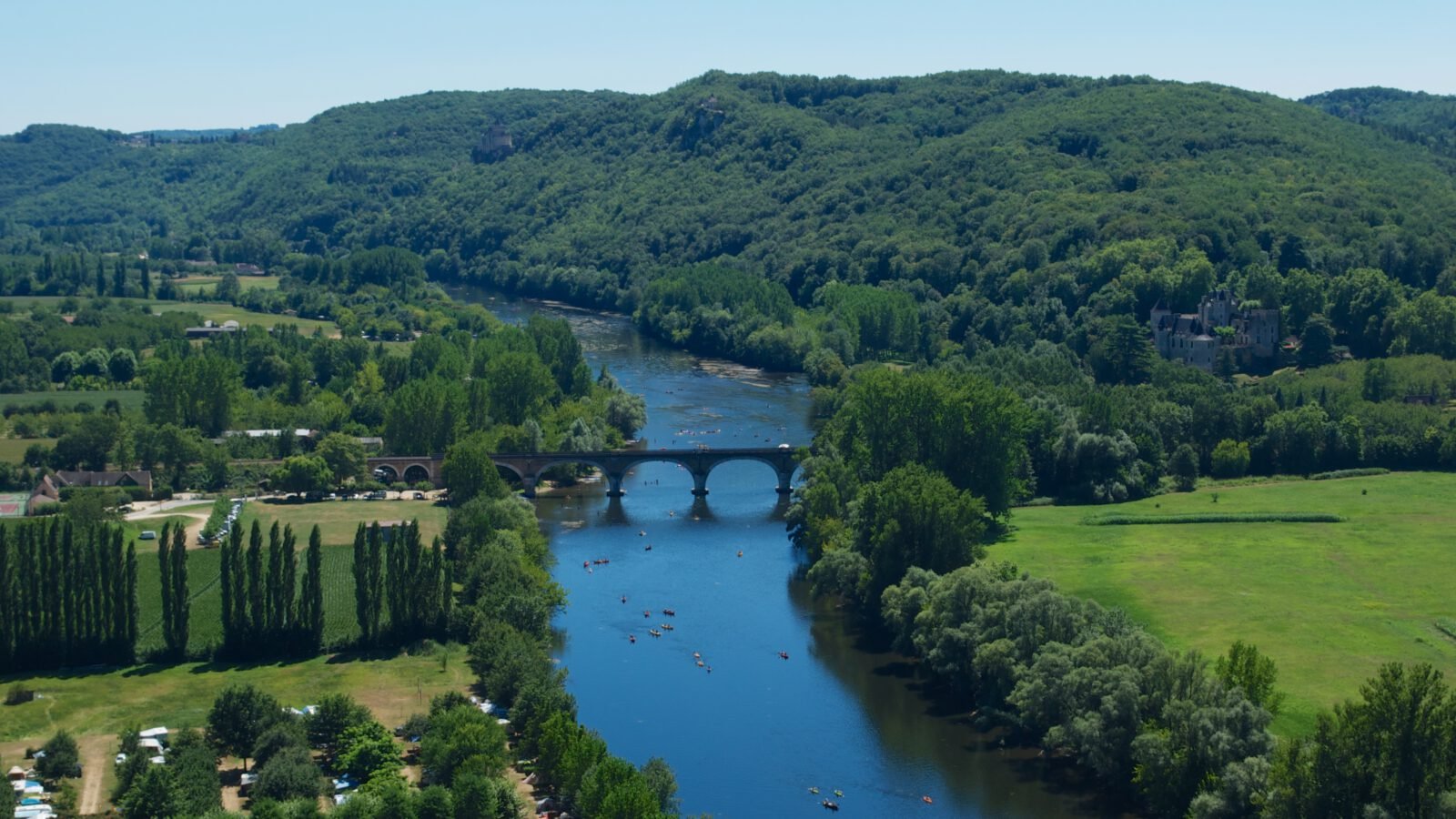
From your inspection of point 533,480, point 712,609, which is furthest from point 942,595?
point 533,480

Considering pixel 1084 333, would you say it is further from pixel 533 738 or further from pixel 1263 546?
pixel 533 738

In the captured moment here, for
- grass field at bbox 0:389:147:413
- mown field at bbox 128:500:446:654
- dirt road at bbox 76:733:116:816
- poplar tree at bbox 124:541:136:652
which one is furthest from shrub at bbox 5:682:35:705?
grass field at bbox 0:389:147:413

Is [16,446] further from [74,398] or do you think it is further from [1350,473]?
[1350,473]

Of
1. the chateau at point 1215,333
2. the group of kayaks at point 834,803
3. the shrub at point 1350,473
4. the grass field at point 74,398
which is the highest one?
the chateau at point 1215,333

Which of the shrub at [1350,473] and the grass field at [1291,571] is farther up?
the shrub at [1350,473]

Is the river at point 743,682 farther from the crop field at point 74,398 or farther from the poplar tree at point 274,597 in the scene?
the crop field at point 74,398

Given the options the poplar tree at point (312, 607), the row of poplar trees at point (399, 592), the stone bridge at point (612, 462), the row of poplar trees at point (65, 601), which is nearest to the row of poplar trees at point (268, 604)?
the poplar tree at point (312, 607)

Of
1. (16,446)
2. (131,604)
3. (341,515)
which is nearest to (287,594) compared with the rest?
(131,604)
